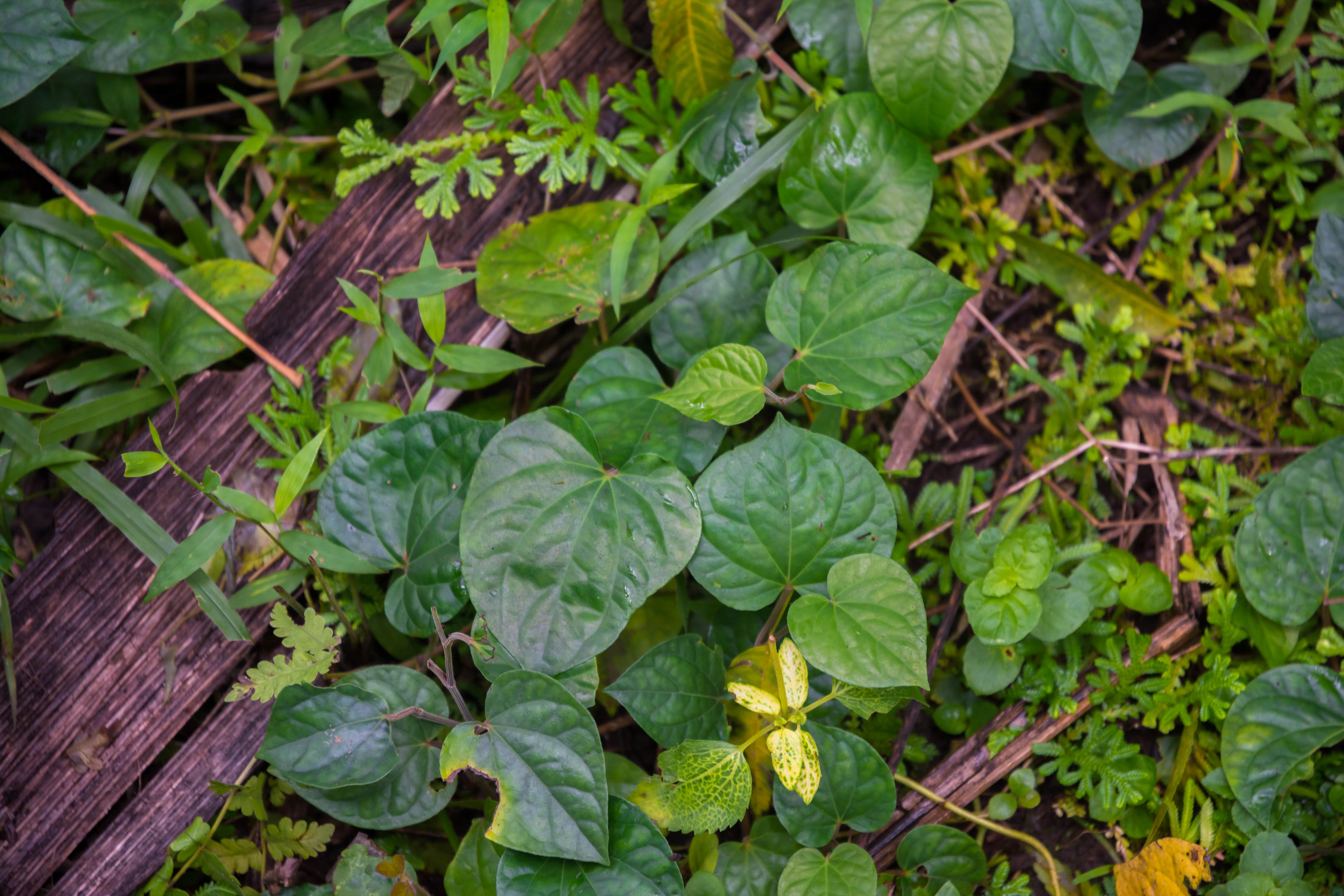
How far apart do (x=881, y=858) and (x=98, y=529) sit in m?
1.99

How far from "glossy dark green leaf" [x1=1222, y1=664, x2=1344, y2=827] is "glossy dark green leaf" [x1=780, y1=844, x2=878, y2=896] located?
854 mm

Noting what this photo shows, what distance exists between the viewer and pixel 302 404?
1.94m

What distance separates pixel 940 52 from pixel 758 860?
6.28 feet

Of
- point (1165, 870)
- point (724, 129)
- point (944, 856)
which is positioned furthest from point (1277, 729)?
point (724, 129)

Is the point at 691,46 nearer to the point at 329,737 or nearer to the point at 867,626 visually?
the point at 867,626

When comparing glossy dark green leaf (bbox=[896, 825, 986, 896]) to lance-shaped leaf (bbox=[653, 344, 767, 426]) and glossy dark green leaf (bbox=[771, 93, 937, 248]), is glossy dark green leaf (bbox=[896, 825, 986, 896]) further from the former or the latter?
glossy dark green leaf (bbox=[771, 93, 937, 248])

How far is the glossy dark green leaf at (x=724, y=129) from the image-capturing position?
2035 mm

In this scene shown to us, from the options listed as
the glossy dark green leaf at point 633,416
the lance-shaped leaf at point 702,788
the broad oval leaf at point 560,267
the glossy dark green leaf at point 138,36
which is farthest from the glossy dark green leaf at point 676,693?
the glossy dark green leaf at point 138,36

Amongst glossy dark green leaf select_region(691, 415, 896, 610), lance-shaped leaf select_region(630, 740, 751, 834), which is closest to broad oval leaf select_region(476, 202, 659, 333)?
glossy dark green leaf select_region(691, 415, 896, 610)

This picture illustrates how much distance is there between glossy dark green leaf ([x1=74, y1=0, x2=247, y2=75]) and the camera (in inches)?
85.0

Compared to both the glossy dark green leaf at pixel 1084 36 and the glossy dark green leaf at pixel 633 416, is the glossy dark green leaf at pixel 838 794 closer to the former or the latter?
the glossy dark green leaf at pixel 633 416

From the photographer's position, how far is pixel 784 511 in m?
1.71

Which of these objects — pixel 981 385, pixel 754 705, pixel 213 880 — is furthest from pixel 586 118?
pixel 213 880

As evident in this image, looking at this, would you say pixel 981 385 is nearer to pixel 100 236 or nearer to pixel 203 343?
pixel 203 343
